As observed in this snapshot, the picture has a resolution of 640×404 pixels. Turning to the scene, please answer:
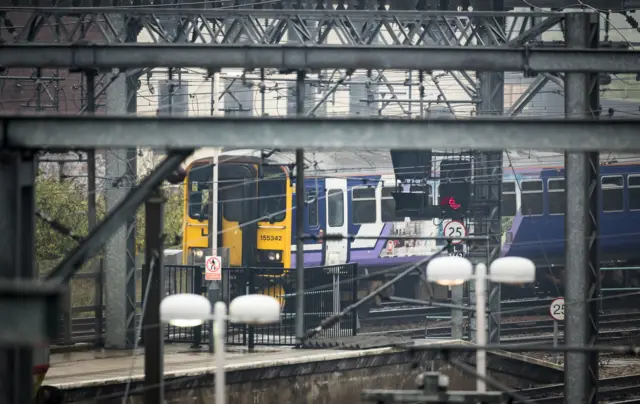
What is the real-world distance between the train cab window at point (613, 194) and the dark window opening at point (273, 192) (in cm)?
929

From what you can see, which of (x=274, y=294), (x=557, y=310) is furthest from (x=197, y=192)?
(x=557, y=310)

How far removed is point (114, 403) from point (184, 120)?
850 centimetres

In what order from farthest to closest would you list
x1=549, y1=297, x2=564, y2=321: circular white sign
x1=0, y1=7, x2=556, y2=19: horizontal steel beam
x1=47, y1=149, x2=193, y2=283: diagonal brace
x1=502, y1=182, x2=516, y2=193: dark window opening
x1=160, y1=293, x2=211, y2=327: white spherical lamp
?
x1=502, y1=182, x2=516, y2=193: dark window opening → x1=549, y1=297, x2=564, y2=321: circular white sign → x1=0, y1=7, x2=556, y2=19: horizontal steel beam → x1=160, y1=293, x2=211, y2=327: white spherical lamp → x1=47, y1=149, x2=193, y2=283: diagonal brace

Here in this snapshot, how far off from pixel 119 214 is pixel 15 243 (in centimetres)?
75

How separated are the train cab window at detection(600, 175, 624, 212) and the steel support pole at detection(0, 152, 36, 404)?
2452 centimetres

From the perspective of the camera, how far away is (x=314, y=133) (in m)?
8.90

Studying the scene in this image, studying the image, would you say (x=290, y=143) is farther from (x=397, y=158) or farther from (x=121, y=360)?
(x=397, y=158)

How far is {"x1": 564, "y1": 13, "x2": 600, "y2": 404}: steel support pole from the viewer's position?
611 inches

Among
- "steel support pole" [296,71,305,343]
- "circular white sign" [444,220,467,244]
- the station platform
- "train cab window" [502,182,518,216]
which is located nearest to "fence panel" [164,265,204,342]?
the station platform

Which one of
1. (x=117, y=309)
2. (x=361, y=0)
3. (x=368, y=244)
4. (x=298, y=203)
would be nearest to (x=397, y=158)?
(x=368, y=244)

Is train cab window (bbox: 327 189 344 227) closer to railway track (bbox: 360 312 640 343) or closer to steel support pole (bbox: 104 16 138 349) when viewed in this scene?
railway track (bbox: 360 312 640 343)

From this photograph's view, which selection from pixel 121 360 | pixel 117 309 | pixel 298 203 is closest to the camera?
pixel 298 203

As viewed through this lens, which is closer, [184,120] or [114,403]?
[184,120]

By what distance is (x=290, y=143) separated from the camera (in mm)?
8797
